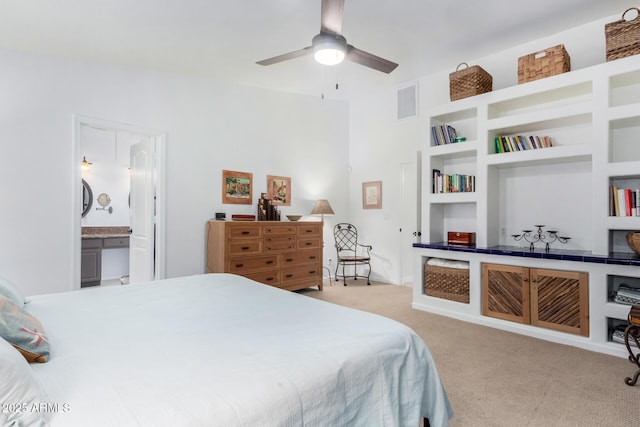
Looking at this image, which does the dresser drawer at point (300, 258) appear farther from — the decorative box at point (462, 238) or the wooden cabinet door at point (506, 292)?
the wooden cabinet door at point (506, 292)

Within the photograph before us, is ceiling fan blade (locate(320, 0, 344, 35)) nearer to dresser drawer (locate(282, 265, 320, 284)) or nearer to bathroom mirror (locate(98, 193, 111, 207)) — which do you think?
dresser drawer (locate(282, 265, 320, 284))

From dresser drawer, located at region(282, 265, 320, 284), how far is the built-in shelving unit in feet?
5.00

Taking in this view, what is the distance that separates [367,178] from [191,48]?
3.39 m

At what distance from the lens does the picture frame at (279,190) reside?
502cm

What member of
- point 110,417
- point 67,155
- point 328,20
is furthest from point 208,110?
point 110,417

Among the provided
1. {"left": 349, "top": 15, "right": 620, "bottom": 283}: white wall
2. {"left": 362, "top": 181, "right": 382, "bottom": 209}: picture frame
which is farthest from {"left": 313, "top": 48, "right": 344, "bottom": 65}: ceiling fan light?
{"left": 362, "top": 181, "right": 382, "bottom": 209}: picture frame

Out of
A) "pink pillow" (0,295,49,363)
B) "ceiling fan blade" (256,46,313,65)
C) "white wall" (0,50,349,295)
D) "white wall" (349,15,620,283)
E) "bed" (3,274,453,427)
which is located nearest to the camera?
"bed" (3,274,453,427)

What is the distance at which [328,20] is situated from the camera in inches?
89.4

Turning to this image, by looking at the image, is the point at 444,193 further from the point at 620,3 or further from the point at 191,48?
the point at 191,48

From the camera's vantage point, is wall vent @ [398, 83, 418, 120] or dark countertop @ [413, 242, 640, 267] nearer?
dark countertop @ [413, 242, 640, 267]

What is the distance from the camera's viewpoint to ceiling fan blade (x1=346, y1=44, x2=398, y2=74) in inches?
103

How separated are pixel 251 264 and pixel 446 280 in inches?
92.8

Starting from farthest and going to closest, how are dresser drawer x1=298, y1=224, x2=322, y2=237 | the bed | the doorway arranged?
the doorway < dresser drawer x1=298, y1=224, x2=322, y2=237 < the bed

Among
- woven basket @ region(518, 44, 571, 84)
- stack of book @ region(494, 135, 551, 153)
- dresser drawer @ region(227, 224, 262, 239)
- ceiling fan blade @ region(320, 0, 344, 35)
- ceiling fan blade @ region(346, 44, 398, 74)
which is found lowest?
dresser drawer @ region(227, 224, 262, 239)
